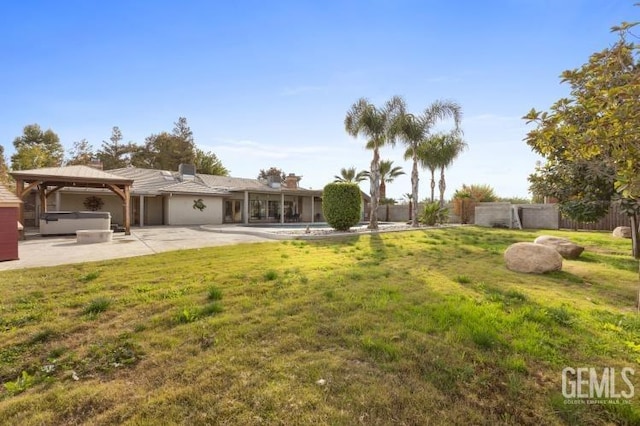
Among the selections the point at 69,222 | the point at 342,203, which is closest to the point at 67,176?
the point at 69,222

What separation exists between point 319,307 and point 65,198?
23215 millimetres

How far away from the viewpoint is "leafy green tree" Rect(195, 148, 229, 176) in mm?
41688

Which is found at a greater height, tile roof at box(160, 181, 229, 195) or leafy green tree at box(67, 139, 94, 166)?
leafy green tree at box(67, 139, 94, 166)

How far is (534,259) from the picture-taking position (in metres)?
6.96

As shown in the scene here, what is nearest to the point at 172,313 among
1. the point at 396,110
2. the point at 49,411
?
the point at 49,411

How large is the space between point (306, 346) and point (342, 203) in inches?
464

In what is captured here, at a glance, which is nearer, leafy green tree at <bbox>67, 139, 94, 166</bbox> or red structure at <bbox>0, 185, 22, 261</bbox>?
red structure at <bbox>0, 185, 22, 261</bbox>

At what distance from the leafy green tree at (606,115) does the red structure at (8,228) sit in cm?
1206

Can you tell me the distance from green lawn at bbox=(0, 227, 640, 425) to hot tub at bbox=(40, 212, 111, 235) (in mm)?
9707

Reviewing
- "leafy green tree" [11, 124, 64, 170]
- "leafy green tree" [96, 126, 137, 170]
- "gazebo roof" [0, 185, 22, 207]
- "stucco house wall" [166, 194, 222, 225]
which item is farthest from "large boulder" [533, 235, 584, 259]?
"leafy green tree" [96, 126, 137, 170]

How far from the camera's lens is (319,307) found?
443 centimetres

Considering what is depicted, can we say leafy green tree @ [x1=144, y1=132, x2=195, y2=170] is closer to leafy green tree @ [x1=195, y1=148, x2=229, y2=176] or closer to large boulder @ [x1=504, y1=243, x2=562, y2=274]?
leafy green tree @ [x1=195, y1=148, x2=229, y2=176]

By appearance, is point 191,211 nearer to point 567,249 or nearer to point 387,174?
point 387,174

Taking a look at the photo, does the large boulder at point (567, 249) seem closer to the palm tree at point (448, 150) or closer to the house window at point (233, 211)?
the palm tree at point (448, 150)
